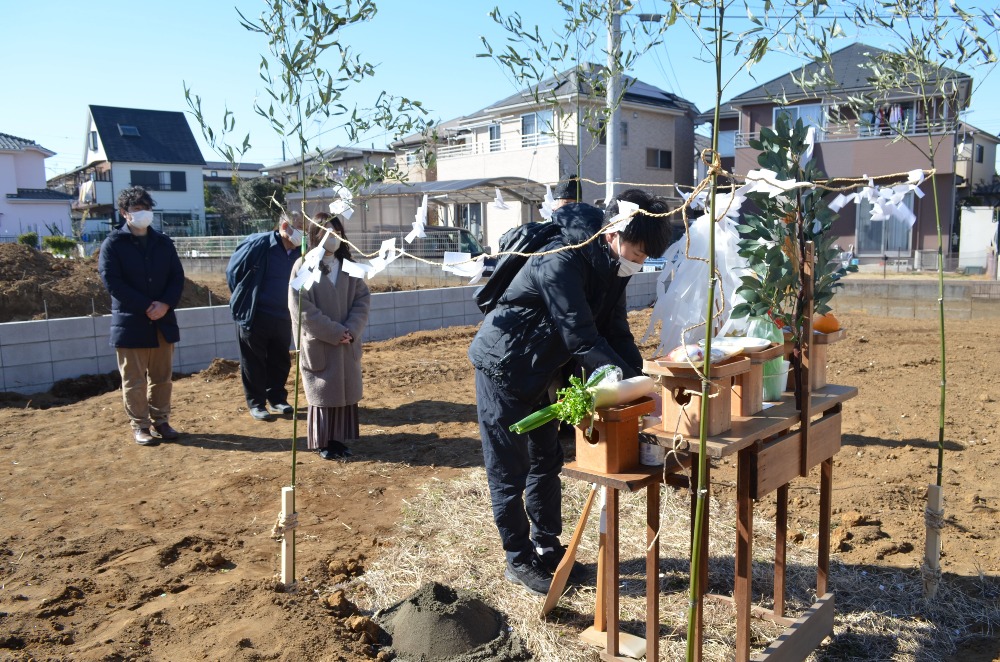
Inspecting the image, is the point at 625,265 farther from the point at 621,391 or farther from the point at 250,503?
the point at 250,503

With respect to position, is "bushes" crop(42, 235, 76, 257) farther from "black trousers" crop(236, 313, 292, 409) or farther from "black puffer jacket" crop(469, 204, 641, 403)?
"black puffer jacket" crop(469, 204, 641, 403)

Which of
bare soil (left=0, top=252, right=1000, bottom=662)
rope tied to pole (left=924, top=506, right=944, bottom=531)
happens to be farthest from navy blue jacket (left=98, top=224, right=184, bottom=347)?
rope tied to pole (left=924, top=506, right=944, bottom=531)

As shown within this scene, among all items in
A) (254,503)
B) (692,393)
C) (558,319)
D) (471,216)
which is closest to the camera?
(692,393)

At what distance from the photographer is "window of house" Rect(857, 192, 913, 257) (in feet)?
66.9

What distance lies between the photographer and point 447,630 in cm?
268

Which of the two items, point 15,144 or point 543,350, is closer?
point 543,350

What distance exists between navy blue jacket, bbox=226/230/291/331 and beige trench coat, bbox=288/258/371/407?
920 millimetres

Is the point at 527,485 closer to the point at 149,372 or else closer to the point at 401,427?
the point at 401,427

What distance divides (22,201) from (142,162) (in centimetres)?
611

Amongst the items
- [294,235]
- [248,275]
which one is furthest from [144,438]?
[294,235]

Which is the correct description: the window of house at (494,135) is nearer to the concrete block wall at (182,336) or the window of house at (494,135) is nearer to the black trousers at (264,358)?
the concrete block wall at (182,336)

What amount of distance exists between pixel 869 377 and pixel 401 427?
4.32 metres

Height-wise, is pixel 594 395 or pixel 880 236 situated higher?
pixel 880 236

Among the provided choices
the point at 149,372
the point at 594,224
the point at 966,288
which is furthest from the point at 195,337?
the point at 966,288
